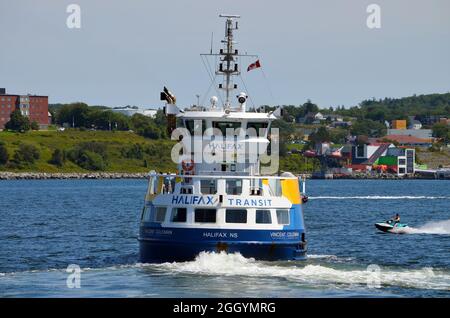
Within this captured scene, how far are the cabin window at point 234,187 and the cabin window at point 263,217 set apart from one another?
1.53 meters

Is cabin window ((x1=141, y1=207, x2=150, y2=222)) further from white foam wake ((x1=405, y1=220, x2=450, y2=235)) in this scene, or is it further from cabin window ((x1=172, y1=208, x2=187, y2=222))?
white foam wake ((x1=405, y1=220, x2=450, y2=235))

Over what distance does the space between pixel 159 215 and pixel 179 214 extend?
4.41 ft

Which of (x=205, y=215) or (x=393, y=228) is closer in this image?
(x=205, y=215)

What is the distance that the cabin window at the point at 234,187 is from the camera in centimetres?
4631

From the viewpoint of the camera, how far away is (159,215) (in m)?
46.6

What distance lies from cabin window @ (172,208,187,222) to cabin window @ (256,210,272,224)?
3.15 metres

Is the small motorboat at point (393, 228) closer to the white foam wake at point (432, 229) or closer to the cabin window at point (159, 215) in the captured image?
the white foam wake at point (432, 229)

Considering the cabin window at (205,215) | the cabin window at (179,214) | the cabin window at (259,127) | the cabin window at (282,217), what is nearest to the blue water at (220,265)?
the cabin window at (205,215)

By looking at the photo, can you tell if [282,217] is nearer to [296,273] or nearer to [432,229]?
[296,273]

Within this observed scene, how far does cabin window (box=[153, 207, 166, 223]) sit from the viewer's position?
152 feet

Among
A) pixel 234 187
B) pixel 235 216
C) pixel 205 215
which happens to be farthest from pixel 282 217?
pixel 205 215

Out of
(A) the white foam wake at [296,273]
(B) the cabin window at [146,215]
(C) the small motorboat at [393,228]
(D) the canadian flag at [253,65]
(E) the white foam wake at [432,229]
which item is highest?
(D) the canadian flag at [253,65]
